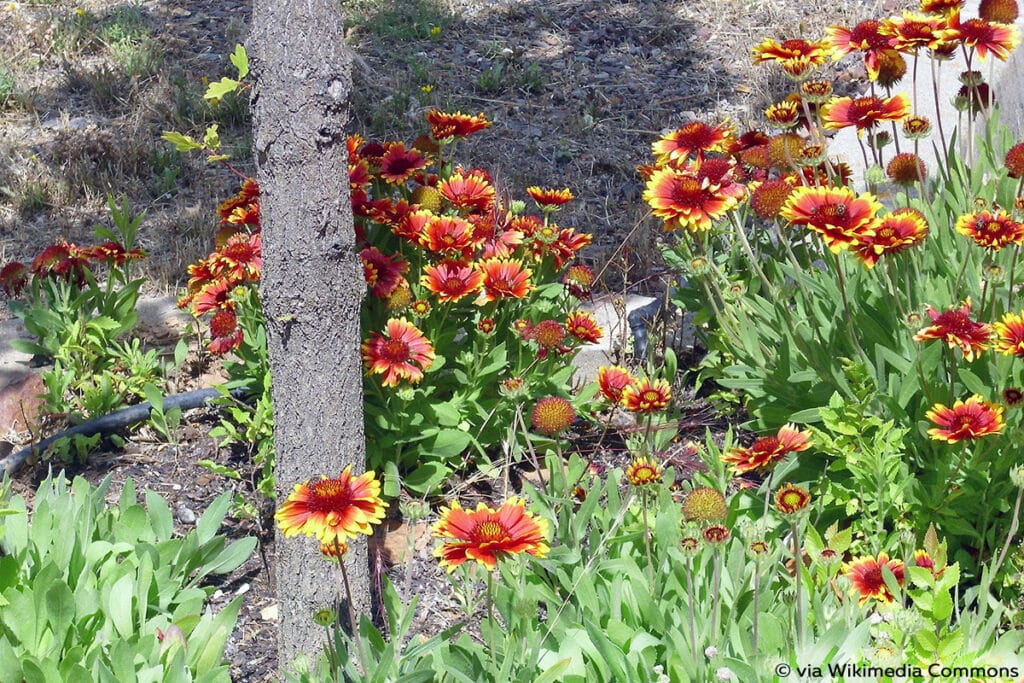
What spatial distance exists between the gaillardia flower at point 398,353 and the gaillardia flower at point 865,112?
111cm

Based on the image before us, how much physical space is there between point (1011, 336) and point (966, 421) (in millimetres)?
176

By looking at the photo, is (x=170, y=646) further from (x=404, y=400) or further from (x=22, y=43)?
(x=22, y=43)

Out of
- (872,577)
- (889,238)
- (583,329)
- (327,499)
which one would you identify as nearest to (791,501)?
(872,577)

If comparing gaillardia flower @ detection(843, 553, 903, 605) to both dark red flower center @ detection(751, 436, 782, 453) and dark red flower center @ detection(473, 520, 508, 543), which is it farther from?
dark red flower center @ detection(473, 520, 508, 543)

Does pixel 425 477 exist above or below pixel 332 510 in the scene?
below

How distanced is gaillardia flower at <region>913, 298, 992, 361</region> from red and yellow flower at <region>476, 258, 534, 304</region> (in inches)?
38.2

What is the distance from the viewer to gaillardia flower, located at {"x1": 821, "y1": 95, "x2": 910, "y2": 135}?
2584 millimetres

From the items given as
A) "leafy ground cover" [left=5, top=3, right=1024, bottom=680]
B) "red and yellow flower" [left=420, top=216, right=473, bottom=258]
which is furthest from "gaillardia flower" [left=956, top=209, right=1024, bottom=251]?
"red and yellow flower" [left=420, top=216, right=473, bottom=258]

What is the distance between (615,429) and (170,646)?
1435mm

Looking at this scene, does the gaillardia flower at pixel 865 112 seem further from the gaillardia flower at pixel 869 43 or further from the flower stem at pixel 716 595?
the flower stem at pixel 716 595

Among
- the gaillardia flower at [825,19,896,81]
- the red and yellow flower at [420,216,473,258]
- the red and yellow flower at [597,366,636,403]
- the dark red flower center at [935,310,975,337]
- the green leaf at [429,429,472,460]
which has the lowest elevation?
the green leaf at [429,429,472,460]

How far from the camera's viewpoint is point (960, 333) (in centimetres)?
208

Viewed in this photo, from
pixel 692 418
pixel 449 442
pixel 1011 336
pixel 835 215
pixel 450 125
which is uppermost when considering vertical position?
pixel 450 125

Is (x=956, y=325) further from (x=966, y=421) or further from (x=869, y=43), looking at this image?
(x=869, y=43)
